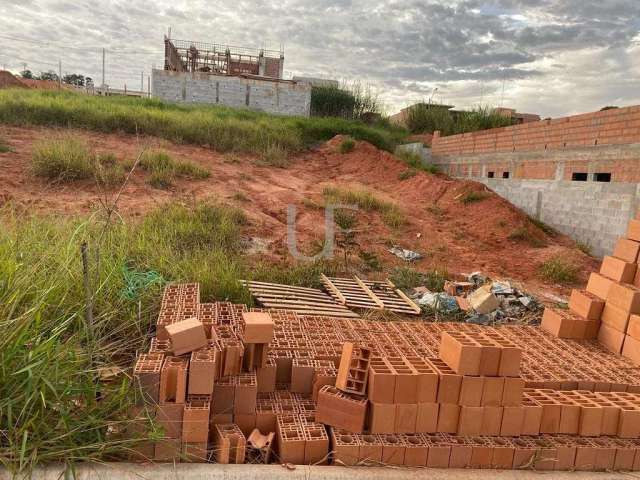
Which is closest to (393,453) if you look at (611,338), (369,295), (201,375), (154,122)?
(201,375)

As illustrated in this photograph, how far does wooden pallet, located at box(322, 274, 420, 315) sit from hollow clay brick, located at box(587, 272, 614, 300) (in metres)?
1.89

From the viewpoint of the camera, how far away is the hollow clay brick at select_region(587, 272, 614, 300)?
434 centimetres

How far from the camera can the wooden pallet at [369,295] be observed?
5691mm

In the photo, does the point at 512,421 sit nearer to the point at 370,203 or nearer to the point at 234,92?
the point at 370,203

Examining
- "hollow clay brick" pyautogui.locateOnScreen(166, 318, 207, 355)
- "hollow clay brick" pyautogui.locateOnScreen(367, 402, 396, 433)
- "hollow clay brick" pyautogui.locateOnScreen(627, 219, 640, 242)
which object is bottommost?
"hollow clay brick" pyautogui.locateOnScreen(367, 402, 396, 433)

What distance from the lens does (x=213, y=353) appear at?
109 inches

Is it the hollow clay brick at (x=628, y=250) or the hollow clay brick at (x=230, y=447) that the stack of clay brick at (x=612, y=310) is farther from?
the hollow clay brick at (x=230, y=447)

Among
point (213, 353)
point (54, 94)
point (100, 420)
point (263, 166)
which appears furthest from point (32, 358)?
point (54, 94)

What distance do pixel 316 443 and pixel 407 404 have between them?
0.59 metres

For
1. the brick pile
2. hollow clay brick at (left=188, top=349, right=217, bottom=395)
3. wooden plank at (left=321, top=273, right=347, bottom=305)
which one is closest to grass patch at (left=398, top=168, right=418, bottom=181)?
wooden plank at (left=321, top=273, right=347, bottom=305)

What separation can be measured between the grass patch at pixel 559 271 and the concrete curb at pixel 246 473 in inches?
236

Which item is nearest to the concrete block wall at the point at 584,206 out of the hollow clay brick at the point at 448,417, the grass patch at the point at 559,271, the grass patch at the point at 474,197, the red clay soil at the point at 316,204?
the red clay soil at the point at 316,204

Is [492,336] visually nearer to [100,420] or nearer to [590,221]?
[100,420]

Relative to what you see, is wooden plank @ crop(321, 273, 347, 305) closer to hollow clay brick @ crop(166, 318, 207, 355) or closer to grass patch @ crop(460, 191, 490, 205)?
hollow clay brick @ crop(166, 318, 207, 355)
